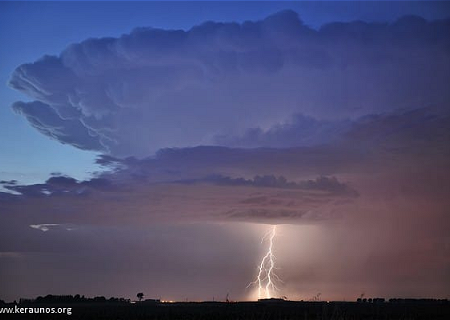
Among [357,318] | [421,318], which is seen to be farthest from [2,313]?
[421,318]

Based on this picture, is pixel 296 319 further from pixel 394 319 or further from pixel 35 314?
pixel 35 314

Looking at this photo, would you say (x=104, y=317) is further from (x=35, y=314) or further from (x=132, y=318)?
(x=35, y=314)

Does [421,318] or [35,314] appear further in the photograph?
[421,318]

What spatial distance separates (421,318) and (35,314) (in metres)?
34.6

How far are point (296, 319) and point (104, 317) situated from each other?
1576 cm

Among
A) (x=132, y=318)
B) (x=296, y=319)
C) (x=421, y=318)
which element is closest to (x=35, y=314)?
(x=132, y=318)

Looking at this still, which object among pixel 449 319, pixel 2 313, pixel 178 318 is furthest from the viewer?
pixel 449 319

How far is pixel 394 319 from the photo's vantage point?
52.1 meters

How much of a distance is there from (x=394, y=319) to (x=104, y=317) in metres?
25.3

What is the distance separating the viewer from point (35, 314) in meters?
48.6

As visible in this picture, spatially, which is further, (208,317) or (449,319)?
(449,319)

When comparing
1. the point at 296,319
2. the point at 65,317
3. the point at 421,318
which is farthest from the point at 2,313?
the point at 421,318

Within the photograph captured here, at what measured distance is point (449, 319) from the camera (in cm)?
5381

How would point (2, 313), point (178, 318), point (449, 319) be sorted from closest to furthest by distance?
point (178, 318)
point (2, 313)
point (449, 319)
